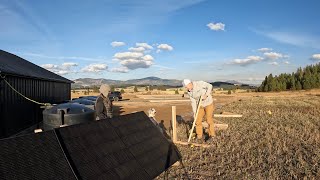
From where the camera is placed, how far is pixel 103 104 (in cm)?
844

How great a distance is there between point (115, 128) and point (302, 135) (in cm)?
766

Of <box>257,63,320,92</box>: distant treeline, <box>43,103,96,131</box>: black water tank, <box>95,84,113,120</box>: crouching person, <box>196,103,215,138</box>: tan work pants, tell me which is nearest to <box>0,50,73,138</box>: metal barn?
<box>43,103,96,131</box>: black water tank

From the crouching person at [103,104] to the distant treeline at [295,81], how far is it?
65.5 metres

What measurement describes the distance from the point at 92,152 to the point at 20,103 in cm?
1128

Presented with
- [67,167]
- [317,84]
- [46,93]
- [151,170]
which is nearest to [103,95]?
[151,170]

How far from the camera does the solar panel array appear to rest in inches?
157

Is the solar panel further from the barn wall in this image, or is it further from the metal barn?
the barn wall

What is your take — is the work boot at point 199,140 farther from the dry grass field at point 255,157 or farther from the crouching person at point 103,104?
the crouching person at point 103,104

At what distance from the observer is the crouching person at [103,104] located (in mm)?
8328

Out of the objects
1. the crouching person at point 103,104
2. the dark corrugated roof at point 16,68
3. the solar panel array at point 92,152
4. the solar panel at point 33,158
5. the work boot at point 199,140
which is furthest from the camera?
the dark corrugated roof at point 16,68

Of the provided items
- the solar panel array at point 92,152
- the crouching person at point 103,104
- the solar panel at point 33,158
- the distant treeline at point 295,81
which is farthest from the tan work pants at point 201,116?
Result: the distant treeline at point 295,81

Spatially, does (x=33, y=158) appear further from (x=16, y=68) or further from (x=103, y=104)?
(x=16, y=68)

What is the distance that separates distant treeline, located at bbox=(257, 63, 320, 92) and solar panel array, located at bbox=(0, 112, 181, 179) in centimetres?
6616

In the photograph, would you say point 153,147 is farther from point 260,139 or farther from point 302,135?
point 302,135
